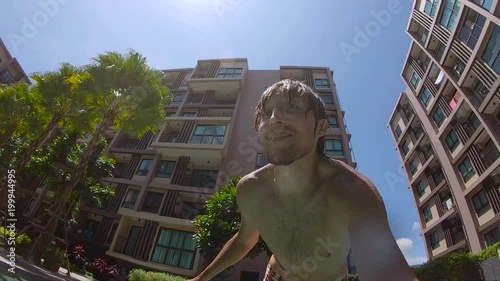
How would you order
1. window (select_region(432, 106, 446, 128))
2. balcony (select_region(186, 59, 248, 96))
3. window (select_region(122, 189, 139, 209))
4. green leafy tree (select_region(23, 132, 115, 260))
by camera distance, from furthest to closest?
balcony (select_region(186, 59, 248, 96)) < window (select_region(432, 106, 446, 128)) < window (select_region(122, 189, 139, 209)) < green leafy tree (select_region(23, 132, 115, 260))

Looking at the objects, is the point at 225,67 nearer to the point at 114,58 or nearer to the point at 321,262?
the point at 114,58

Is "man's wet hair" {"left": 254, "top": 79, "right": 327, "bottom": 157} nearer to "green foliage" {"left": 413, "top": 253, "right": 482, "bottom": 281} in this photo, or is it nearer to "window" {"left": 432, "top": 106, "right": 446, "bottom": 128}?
"green foliage" {"left": 413, "top": 253, "right": 482, "bottom": 281}

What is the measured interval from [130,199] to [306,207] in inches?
867

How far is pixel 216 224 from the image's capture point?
1093 cm

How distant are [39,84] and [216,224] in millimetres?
10298

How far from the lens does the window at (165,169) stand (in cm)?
2052

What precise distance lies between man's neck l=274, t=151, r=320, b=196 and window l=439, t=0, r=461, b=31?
2468cm

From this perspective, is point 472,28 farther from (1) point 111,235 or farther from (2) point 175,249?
(1) point 111,235

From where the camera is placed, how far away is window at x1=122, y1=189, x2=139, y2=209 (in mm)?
19953

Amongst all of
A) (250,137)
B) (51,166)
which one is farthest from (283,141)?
(250,137)

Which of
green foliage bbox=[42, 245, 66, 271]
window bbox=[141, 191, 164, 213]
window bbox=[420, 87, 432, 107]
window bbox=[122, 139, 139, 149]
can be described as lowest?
green foliage bbox=[42, 245, 66, 271]

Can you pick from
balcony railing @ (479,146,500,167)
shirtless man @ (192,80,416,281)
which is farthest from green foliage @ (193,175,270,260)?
balcony railing @ (479,146,500,167)

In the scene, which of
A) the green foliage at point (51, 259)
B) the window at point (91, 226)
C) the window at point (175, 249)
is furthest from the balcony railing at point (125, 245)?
the green foliage at point (51, 259)

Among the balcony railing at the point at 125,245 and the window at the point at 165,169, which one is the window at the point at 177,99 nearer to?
the window at the point at 165,169
